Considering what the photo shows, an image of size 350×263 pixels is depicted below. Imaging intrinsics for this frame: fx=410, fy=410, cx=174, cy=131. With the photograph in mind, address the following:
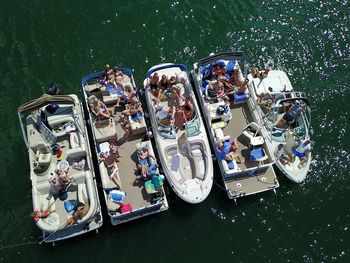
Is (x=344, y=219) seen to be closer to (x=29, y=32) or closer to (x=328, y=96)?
(x=328, y=96)

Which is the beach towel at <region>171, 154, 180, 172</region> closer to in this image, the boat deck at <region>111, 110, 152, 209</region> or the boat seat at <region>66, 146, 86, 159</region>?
the boat deck at <region>111, 110, 152, 209</region>

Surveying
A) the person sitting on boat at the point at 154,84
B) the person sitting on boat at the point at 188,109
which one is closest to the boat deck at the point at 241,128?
the person sitting on boat at the point at 188,109

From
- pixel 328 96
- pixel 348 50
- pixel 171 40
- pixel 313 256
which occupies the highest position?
pixel 171 40

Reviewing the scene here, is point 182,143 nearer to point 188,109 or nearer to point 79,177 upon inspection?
point 188,109

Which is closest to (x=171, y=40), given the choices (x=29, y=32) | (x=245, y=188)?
(x=29, y=32)

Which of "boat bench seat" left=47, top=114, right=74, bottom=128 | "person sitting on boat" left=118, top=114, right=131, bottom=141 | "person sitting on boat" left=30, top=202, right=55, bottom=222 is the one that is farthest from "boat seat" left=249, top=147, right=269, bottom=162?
"person sitting on boat" left=30, top=202, right=55, bottom=222

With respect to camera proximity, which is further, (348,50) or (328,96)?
(348,50)
